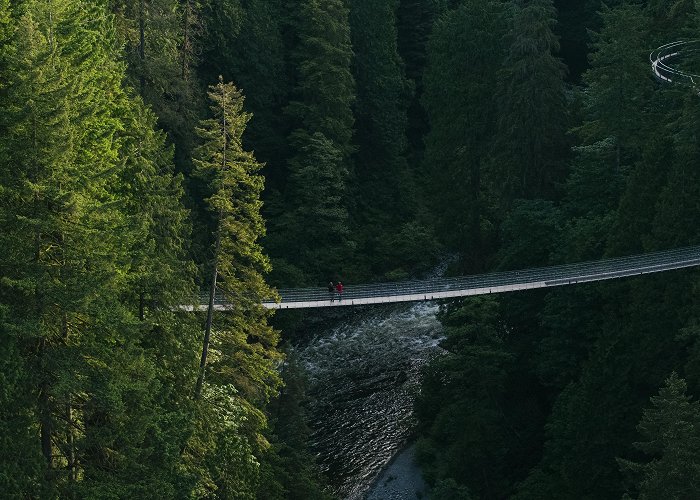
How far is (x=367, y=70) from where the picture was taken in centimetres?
5303

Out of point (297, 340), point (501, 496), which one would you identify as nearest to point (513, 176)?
point (297, 340)

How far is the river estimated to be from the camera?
34.9 meters

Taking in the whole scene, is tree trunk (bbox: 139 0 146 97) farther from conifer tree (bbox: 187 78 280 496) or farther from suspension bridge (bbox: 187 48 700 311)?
conifer tree (bbox: 187 78 280 496)

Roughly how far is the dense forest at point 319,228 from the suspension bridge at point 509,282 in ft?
2.66

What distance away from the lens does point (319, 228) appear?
156 feet

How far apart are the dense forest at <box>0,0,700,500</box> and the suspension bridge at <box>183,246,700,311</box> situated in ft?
2.66

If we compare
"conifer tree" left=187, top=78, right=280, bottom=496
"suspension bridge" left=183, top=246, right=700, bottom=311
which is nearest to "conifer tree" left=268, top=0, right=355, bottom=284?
"suspension bridge" left=183, top=246, right=700, bottom=311

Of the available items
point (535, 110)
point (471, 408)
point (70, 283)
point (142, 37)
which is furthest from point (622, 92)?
point (70, 283)

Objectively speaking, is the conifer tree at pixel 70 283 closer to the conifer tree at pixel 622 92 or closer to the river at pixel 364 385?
the river at pixel 364 385

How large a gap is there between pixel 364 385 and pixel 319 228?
10403 millimetres

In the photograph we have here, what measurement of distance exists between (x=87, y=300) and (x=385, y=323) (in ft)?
96.4

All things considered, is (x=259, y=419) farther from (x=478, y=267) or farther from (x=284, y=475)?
(x=478, y=267)

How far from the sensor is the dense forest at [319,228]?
54.6 feet

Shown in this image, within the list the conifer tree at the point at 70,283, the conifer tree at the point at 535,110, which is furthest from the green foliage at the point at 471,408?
the conifer tree at the point at 70,283
